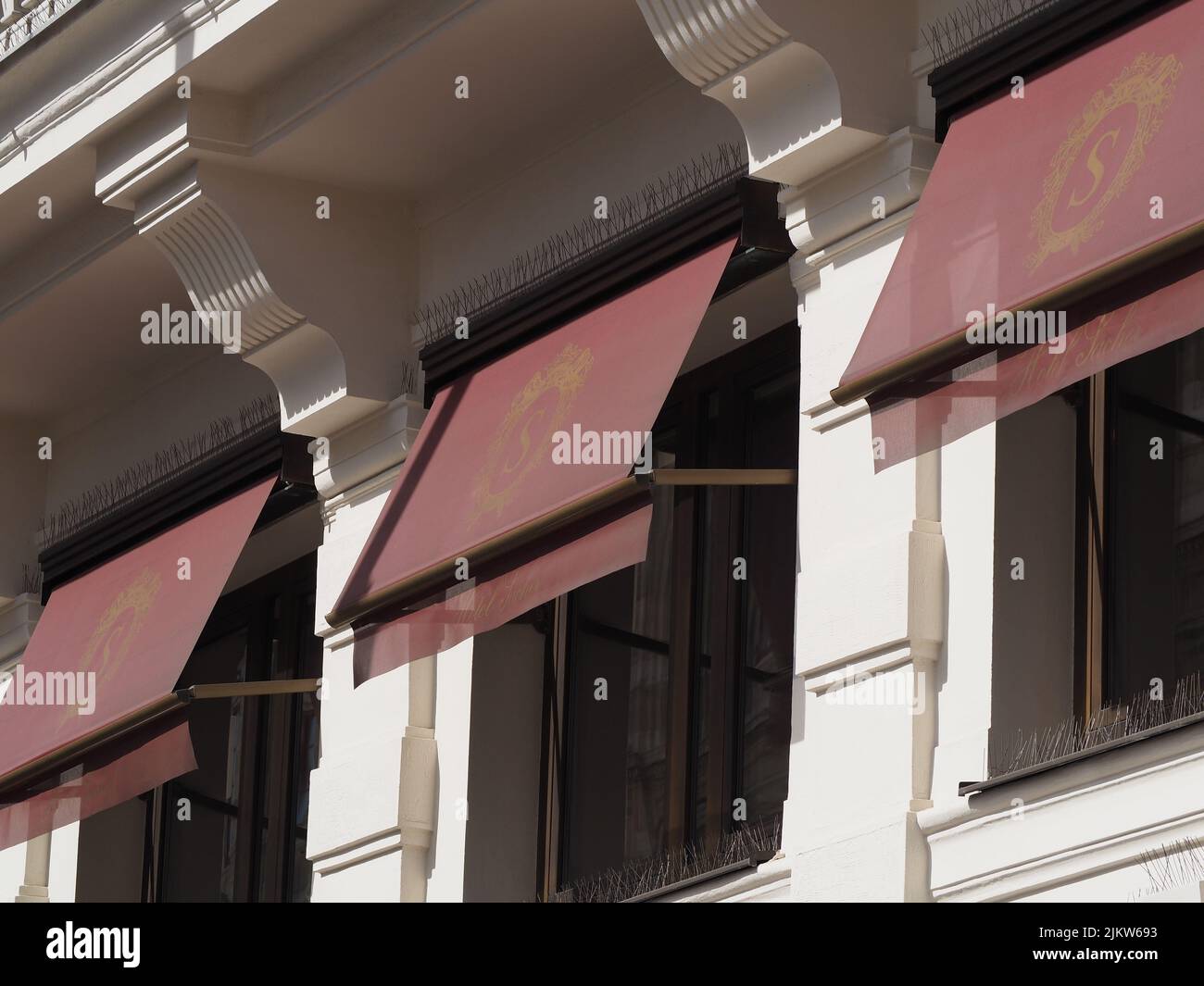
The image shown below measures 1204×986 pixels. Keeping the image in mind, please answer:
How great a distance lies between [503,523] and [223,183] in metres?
2.00

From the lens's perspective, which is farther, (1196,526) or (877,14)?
(877,14)

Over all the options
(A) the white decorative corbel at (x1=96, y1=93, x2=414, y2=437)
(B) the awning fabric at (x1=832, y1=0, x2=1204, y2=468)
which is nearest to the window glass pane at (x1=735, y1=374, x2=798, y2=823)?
(B) the awning fabric at (x1=832, y1=0, x2=1204, y2=468)

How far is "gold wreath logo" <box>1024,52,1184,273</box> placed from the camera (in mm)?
6992

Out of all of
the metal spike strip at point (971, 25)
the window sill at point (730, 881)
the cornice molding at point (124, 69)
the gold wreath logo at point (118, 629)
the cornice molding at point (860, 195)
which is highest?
the cornice molding at point (124, 69)

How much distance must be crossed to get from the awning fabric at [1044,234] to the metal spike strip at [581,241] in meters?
1.24

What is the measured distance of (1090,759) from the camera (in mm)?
6781

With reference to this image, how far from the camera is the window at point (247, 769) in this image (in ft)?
36.0

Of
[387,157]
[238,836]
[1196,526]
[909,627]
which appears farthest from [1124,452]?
[238,836]

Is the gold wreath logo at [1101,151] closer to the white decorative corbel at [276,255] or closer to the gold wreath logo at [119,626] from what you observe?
the white decorative corbel at [276,255]

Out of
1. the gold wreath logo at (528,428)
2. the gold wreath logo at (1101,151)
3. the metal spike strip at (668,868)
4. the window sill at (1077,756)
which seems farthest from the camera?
the gold wreath logo at (528,428)

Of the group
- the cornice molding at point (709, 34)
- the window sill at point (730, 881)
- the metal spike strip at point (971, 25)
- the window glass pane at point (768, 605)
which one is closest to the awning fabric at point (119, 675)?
the window glass pane at point (768, 605)

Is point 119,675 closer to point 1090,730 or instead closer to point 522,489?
point 522,489

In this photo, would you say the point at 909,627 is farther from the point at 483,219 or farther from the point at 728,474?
the point at 483,219

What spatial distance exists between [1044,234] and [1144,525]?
0.90 m
